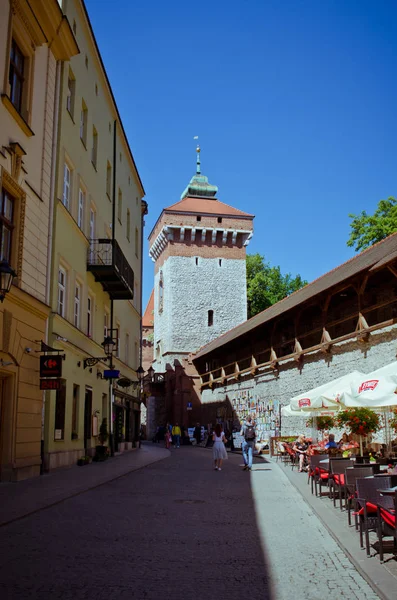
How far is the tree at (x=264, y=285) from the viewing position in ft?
200

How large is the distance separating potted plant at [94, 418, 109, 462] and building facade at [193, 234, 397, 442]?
27.4ft

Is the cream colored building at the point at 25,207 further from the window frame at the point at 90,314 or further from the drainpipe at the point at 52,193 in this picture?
the window frame at the point at 90,314

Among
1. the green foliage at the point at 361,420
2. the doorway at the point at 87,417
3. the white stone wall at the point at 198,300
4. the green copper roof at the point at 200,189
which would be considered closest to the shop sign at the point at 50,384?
the doorway at the point at 87,417

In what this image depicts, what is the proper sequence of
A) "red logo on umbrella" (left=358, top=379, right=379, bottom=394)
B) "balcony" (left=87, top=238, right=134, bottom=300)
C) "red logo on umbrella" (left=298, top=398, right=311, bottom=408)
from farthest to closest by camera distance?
"balcony" (left=87, top=238, right=134, bottom=300) → "red logo on umbrella" (left=298, top=398, right=311, bottom=408) → "red logo on umbrella" (left=358, top=379, right=379, bottom=394)

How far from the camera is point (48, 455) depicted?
15.5 m

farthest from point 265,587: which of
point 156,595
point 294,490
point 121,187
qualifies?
point 121,187

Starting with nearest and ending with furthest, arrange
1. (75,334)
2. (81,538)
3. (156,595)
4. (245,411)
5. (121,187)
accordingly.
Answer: (156,595) < (81,538) < (75,334) < (121,187) < (245,411)

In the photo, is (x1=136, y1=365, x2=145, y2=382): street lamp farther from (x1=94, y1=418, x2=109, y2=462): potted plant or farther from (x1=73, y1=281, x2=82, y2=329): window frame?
(x1=73, y1=281, x2=82, y2=329): window frame

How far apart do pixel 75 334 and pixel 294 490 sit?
335 inches

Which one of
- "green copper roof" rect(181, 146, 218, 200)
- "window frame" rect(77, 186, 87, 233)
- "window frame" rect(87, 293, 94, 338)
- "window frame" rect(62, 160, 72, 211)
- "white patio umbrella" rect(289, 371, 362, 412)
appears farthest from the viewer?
"green copper roof" rect(181, 146, 218, 200)

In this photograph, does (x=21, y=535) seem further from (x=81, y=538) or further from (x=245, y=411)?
(x=245, y=411)

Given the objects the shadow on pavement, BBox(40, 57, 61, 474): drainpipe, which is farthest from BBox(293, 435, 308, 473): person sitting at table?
BBox(40, 57, 61, 474): drainpipe

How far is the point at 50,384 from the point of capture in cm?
1442

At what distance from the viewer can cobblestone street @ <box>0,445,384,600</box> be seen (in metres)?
5.10
